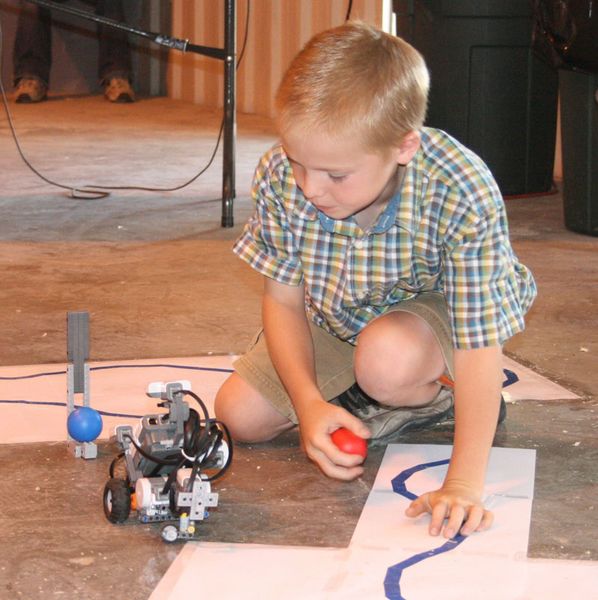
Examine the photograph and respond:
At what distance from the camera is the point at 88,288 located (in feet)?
8.47

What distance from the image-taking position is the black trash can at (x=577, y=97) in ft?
9.40

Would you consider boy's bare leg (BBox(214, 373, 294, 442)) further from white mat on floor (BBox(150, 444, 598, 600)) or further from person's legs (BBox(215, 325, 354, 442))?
white mat on floor (BBox(150, 444, 598, 600))

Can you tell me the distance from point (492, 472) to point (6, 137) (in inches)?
148

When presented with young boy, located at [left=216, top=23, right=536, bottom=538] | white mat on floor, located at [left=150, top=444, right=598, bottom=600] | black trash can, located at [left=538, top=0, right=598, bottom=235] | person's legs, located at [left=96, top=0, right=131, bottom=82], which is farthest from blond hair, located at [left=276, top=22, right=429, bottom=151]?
person's legs, located at [left=96, top=0, right=131, bottom=82]

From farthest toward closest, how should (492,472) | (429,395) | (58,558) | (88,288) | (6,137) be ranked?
(6,137) < (88,288) < (429,395) < (492,472) < (58,558)

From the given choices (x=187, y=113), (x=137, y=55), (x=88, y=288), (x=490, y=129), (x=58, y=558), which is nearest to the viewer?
(x=58, y=558)

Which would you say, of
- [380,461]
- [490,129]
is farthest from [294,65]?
[490,129]

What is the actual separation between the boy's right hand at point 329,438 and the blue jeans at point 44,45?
4896mm

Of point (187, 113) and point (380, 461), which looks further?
point (187, 113)

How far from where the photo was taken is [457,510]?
53.7 inches

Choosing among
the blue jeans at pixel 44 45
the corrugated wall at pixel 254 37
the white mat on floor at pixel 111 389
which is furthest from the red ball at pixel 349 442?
the blue jeans at pixel 44 45

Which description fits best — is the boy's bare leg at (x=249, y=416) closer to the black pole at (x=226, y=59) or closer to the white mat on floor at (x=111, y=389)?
the white mat on floor at (x=111, y=389)

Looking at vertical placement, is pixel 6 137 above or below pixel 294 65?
below

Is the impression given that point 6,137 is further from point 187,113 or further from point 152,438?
point 152,438
